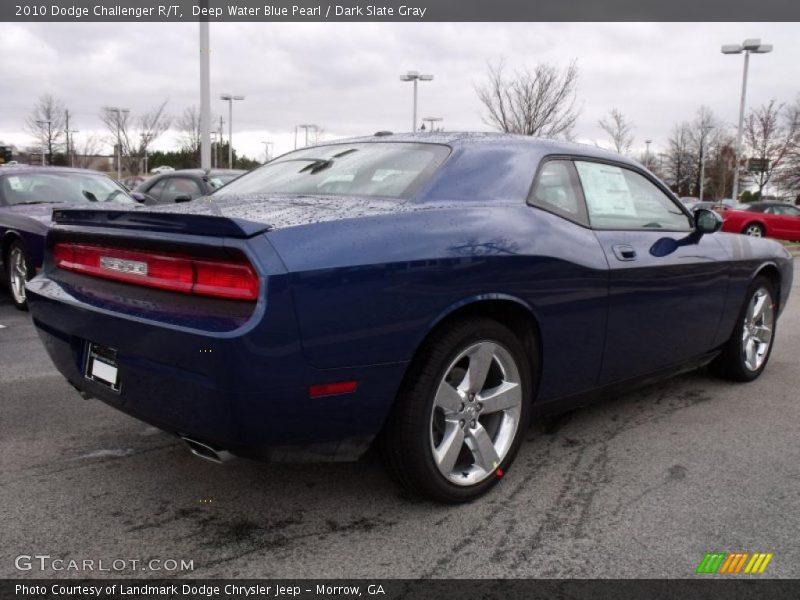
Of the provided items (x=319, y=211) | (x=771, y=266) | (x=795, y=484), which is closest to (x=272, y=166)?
(x=319, y=211)

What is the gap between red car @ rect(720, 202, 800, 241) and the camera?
2166 centimetres

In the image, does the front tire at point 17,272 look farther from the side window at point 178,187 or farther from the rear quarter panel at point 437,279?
the rear quarter panel at point 437,279

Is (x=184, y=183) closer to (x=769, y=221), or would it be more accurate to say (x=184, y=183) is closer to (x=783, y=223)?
(x=769, y=221)

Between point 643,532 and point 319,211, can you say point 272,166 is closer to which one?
point 319,211

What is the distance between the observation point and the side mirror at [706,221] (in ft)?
13.4

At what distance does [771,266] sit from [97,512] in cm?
430

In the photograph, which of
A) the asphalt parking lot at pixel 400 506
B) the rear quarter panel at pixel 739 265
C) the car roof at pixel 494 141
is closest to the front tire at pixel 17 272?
the asphalt parking lot at pixel 400 506

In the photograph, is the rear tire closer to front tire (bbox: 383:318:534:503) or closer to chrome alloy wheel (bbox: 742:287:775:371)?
chrome alloy wheel (bbox: 742:287:775:371)

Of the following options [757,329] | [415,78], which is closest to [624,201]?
[757,329]

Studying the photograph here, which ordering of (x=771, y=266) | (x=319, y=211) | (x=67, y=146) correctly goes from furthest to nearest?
(x=67, y=146)
(x=771, y=266)
(x=319, y=211)

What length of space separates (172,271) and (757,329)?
156 inches

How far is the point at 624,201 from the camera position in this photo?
377cm

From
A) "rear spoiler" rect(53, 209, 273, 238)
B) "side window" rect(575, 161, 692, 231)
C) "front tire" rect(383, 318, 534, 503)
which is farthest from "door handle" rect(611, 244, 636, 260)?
"rear spoiler" rect(53, 209, 273, 238)

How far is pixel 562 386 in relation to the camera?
326cm
